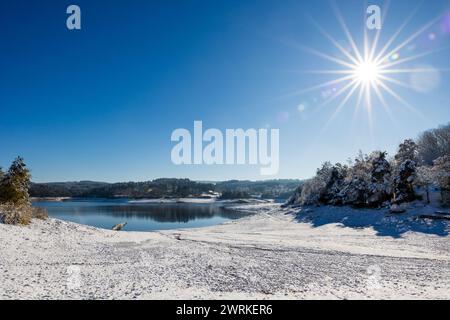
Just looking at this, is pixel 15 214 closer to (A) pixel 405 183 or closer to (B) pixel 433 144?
(A) pixel 405 183

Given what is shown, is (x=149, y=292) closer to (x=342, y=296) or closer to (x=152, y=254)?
A: (x=342, y=296)

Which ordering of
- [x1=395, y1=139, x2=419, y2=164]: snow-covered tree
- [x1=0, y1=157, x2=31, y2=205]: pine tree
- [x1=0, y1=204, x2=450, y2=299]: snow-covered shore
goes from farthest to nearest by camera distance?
[x1=395, y1=139, x2=419, y2=164]: snow-covered tree < [x1=0, y1=157, x2=31, y2=205]: pine tree < [x1=0, y1=204, x2=450, y2=299]: snow-covered shore

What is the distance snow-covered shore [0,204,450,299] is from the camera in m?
9.18

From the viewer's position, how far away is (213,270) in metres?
12.4

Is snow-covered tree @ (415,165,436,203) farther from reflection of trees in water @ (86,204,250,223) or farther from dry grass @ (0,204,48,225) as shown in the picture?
dry grass @ (0,204,48,225)

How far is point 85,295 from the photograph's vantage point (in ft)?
28.6

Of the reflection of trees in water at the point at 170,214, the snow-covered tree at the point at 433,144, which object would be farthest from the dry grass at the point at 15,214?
the snow-covered tree at the point at 433,144

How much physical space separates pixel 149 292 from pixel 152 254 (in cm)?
A: 728

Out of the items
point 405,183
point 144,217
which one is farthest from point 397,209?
point 144,217

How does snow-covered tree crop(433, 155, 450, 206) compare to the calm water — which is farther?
the calm water

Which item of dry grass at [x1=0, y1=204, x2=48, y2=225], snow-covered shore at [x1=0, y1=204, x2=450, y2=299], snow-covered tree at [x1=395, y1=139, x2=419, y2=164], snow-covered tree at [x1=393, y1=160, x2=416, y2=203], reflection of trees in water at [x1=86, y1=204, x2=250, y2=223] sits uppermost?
snow-covered tree at [x1=395, y1=139, x2=419, y2=164]

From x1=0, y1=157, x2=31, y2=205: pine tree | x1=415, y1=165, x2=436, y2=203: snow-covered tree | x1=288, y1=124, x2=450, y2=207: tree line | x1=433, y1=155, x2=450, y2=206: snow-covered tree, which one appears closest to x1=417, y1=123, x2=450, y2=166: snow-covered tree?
x1=288, y1=124, x2=450, y2=207: tree line
